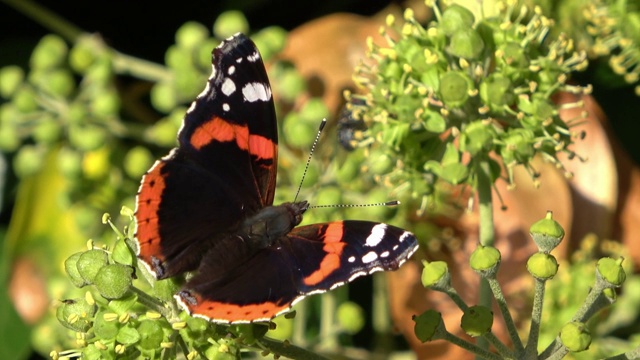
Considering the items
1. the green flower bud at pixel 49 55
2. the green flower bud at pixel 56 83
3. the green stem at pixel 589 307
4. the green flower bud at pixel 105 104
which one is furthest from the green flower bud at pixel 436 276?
the green flower bud at pixel 49 55

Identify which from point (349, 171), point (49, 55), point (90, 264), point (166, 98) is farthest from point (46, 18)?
point (90, 264)

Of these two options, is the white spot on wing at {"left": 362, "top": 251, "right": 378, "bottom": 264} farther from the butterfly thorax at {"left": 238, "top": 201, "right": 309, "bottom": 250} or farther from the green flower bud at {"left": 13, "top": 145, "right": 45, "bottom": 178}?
the green flower bud at {"left": 13, "top": 145, "right": 45, "bottom": 178}

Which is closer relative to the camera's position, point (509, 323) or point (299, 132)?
point (509, 323)

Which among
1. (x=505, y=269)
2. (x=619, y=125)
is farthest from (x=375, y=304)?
(x=619, y=125)

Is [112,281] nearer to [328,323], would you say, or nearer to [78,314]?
[78,314]

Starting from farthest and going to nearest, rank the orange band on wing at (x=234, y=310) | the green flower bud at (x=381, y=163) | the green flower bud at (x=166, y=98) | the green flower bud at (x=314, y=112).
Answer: the green flower bud at (x=166, y=98) → the green flower bud at (x=314, y=112) → the green flower bud at (x=381, y=163) → the orange band on wing at (x=234, y=310)

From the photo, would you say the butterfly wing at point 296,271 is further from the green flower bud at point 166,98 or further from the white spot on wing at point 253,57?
the green flower bud at point 166,98

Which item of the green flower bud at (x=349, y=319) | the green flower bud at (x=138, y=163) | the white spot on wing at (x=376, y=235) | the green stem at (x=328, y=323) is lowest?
the green stem at (x=328, y=323)
